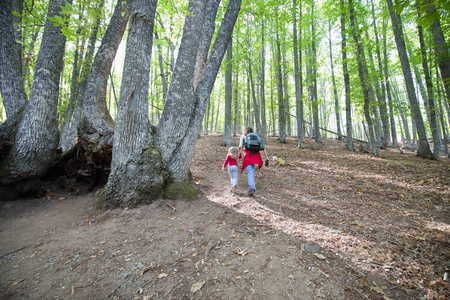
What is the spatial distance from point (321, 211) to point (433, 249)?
1.65 m

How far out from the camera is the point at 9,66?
477 cm

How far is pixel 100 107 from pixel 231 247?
4856 mm

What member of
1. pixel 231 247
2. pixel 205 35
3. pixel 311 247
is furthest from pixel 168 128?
pixel 311 247

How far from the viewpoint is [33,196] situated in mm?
4625

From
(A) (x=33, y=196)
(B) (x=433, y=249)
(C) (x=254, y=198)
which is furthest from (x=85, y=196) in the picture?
(B) (x=433, y=249)

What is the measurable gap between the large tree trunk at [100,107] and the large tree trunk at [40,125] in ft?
2.52

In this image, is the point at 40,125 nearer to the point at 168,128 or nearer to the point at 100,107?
the point at 100,107

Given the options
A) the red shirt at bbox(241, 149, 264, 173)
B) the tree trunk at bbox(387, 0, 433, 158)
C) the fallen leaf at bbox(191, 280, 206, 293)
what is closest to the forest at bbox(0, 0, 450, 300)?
the fallen leaf at bbox(191, 280, 206, 293)

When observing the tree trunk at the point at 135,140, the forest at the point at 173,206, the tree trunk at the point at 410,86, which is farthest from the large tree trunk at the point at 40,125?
the tree trunk at the point at 410,86

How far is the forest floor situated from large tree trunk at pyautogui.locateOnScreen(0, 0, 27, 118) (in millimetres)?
2746

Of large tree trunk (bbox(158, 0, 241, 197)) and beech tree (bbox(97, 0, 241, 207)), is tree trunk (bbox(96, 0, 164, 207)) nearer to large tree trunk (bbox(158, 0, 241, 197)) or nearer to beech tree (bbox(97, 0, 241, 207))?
beech tree (bbox(97, 0, 241, 207))

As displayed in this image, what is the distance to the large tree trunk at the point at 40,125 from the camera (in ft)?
13.9

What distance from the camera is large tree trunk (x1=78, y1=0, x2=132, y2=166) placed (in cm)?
455

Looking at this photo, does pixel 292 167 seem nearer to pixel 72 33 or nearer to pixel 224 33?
pixel 224 33
